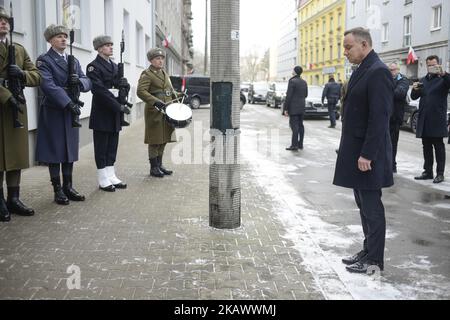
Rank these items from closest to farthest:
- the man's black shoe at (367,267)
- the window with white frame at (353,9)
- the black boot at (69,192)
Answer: the man's black shoe at (367,267)
the black boot at (69,192)
the window with white frame at (353,9)

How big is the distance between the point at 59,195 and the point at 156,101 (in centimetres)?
221

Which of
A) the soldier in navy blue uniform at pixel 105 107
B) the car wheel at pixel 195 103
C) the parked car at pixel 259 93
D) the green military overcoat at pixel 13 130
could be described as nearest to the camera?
the green military overcoat at pixel 13 130

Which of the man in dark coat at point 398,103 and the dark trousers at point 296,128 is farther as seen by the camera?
the dark trousers at point 296,128

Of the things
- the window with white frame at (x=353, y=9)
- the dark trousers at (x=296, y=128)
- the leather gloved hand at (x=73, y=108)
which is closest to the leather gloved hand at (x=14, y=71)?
the leather gloved hand at (x=73, y=108)

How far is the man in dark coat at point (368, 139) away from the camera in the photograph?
4090 mm

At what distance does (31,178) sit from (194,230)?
144 inches

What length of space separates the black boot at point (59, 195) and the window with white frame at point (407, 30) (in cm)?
3231

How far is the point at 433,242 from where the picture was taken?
17.7 ft

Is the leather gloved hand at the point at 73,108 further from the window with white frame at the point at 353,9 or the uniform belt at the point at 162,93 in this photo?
the window with white frame at the point at 353,9

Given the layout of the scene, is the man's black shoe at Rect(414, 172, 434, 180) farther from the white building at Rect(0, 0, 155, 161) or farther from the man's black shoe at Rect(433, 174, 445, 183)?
the white building at Rect(0, 0, 155, 161)

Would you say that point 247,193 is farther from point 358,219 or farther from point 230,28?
point 230,28

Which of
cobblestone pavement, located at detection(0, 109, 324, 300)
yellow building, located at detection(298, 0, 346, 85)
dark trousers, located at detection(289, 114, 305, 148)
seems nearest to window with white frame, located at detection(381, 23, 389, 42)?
yellow building, located at detection(298, 0, 346, 85)

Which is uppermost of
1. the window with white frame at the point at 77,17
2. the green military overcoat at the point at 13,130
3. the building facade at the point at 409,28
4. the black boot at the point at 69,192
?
the building facade at the point at 409,28
